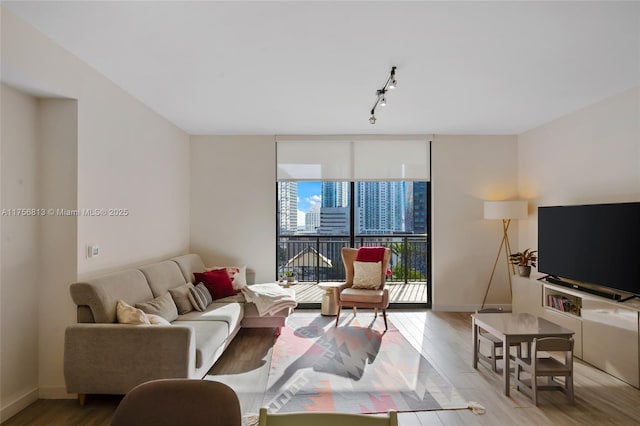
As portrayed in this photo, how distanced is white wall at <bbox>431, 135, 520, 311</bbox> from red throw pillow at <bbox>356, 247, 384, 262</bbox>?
3.34 feet

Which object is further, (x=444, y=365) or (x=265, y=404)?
(x=444, y=365)

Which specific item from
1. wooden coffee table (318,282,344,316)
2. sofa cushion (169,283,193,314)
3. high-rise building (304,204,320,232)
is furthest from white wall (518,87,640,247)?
sofa cushion (169,283,193,314)

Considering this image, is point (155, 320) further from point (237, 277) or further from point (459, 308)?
point (459, 308)

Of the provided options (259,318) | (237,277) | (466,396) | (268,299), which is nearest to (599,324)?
(466,396)

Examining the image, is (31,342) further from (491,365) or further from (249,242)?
(491,365)

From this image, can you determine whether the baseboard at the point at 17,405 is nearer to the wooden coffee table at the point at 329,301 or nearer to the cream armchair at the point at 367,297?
the cream armchair at the point at 367,297

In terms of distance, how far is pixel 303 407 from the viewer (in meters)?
2.67

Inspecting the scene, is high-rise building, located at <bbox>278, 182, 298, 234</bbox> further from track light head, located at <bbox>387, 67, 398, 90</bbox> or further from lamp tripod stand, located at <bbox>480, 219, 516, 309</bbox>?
lamp tripod stand, located at <bbox>480, 219, 516, 309</bbox>

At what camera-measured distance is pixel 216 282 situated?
4.25m

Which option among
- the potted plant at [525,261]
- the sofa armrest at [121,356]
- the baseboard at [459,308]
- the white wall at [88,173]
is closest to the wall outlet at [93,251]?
the white wall at [88,173]

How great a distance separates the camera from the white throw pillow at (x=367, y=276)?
4766 millimetres

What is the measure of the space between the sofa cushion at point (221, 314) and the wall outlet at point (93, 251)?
932 millimetres

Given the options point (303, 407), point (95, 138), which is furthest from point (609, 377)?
point (95, 138)

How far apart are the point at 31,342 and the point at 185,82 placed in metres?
2.47
